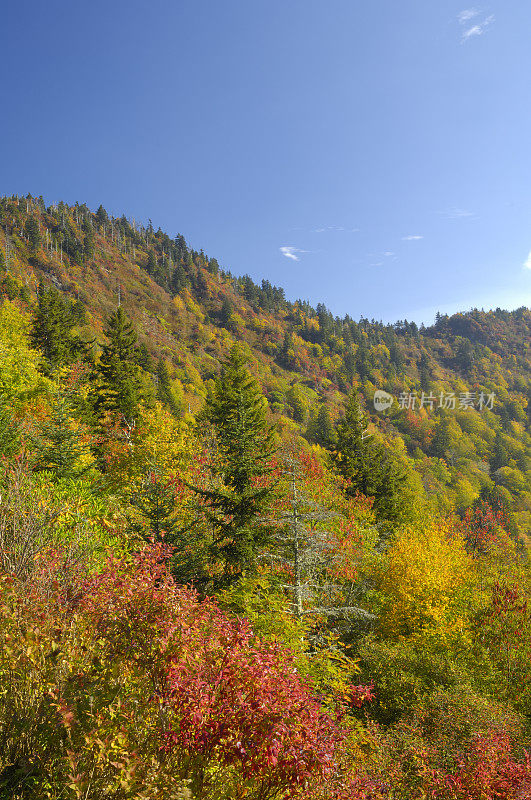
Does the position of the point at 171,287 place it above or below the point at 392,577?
above

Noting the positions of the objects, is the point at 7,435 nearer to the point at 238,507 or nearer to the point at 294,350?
the point at 238,507

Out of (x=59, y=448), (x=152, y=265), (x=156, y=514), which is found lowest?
(x=156, y=514)

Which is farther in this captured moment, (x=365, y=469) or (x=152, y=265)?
(x=152, y=265)

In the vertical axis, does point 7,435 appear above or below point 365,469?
above

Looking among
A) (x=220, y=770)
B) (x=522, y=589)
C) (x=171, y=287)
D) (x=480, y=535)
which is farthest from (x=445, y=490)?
(x=171, y=287)

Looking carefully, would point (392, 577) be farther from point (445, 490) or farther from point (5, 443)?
point (445, 490)

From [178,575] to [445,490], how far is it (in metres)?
92.3

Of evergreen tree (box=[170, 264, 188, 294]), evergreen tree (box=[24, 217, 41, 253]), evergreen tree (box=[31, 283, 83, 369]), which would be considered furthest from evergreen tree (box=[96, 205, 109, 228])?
evergreen tree (box=[31, 283, 83, 369])

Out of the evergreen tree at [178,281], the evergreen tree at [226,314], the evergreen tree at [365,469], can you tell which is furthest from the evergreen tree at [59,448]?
the evergreen tree at [178,281]

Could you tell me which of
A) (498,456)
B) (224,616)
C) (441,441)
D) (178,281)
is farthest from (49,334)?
(178,281)

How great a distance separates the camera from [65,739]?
14.5ft

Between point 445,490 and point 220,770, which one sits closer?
point 220,770

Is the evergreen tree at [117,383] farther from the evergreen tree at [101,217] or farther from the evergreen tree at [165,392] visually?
the evergreen tree at [101,217]

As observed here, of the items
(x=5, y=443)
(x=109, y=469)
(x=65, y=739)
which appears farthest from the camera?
(x=109, y=469)
